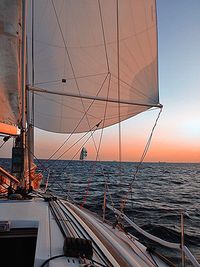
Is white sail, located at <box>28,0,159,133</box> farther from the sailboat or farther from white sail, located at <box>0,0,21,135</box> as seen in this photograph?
white sail, located at <box>0,0,21,135</box>

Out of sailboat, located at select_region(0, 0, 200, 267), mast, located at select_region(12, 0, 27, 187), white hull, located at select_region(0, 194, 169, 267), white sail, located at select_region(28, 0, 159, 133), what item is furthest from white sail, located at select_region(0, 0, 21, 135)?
white sail, located at select_region(28, 0, 159, 133)

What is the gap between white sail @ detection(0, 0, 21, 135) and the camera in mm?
4348

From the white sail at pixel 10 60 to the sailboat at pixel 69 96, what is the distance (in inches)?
0.6

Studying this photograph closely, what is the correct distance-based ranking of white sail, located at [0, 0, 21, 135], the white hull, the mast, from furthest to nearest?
the mast
white sail, located at [0, 0, 21, 135]
the white hull

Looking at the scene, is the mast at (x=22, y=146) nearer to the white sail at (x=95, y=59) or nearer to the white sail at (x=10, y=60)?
the white sail at (x=10, y=60)

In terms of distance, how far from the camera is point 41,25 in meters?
8.15

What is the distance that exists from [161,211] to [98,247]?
9765mm

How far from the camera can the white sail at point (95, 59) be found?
6742mm

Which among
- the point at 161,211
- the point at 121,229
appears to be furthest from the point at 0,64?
the point at 161,211

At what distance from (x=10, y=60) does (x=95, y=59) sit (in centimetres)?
332

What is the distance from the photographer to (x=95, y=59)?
7.43 metres

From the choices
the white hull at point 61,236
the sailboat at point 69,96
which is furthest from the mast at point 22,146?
the white hull at point 61,236

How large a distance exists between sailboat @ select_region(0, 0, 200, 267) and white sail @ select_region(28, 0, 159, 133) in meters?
0.02

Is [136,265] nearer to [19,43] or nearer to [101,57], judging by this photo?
[19,43]
